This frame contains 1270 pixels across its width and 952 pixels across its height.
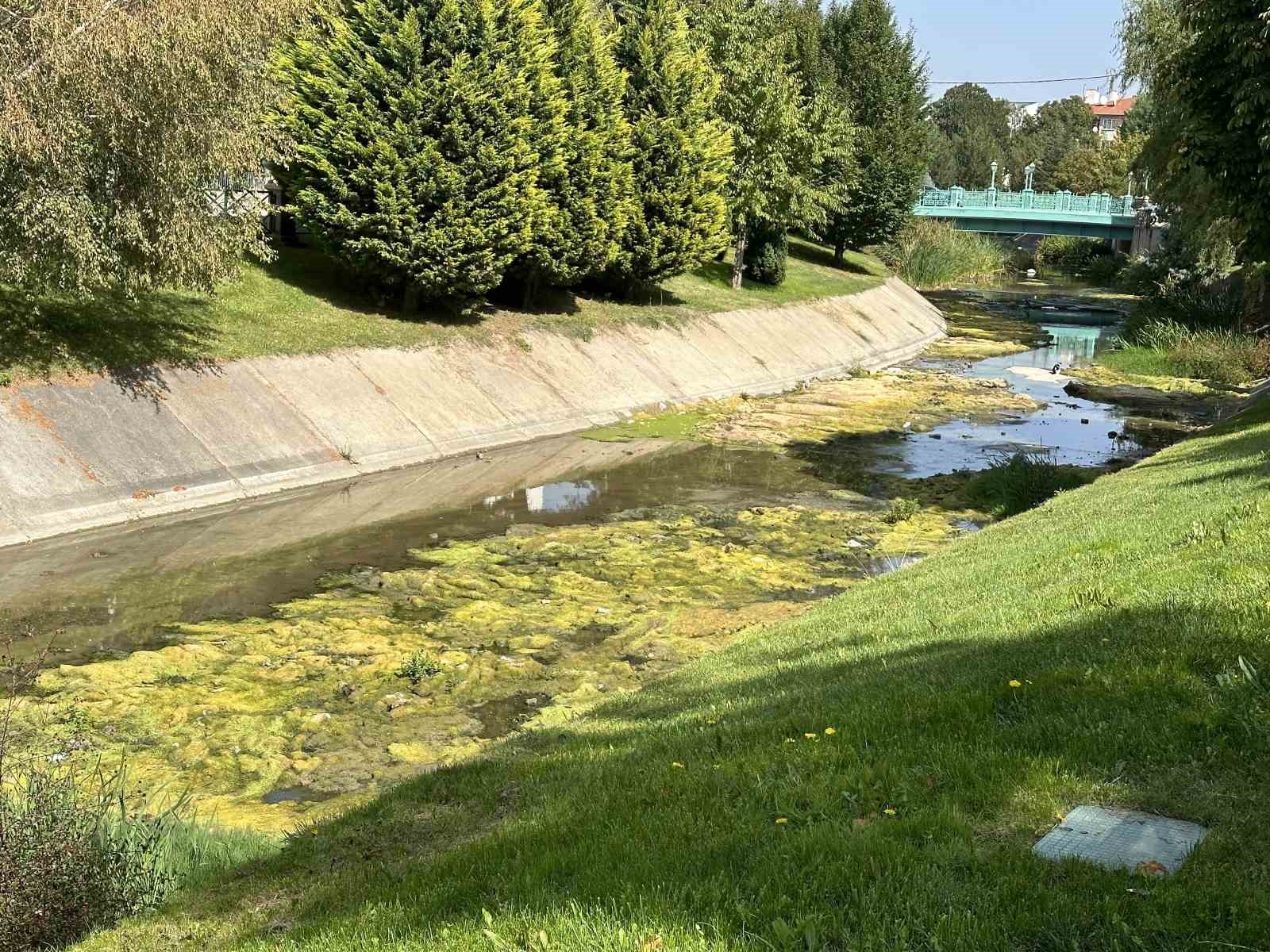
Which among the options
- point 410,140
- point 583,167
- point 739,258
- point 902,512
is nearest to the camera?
point 902,512

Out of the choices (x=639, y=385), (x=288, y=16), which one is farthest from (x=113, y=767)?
(x=639, y=385)

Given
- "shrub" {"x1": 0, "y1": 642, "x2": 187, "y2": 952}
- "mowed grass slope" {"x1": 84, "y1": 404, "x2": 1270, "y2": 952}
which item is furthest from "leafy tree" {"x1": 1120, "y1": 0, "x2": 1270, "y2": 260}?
"shrub" {"x1": 0, "y1": 642, "x2": 187, "y2": 952}

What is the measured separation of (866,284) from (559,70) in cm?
2342

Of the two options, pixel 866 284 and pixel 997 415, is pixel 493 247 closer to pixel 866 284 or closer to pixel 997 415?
pixel 997 415

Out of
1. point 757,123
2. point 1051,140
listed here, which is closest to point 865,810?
point 757,123

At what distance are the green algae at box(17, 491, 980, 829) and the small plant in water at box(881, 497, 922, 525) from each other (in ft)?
1.51

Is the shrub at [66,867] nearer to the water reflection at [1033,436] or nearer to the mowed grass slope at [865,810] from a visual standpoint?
the mowed grass slope at [865,810]

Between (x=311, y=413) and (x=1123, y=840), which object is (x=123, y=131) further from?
(x=1123, y=840)

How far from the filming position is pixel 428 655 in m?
12.2

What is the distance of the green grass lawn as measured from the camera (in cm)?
1959

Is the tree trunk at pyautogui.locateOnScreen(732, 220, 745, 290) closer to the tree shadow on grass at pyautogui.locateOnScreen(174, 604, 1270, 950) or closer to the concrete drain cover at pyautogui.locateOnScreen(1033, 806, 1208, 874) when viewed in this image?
the tree shadow on grass at pyautogui.locateOnScreen(174, 604, 1270, 950)

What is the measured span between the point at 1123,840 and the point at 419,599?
1065 centimetres

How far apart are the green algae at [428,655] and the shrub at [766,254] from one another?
31.0m

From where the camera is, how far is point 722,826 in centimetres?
546
